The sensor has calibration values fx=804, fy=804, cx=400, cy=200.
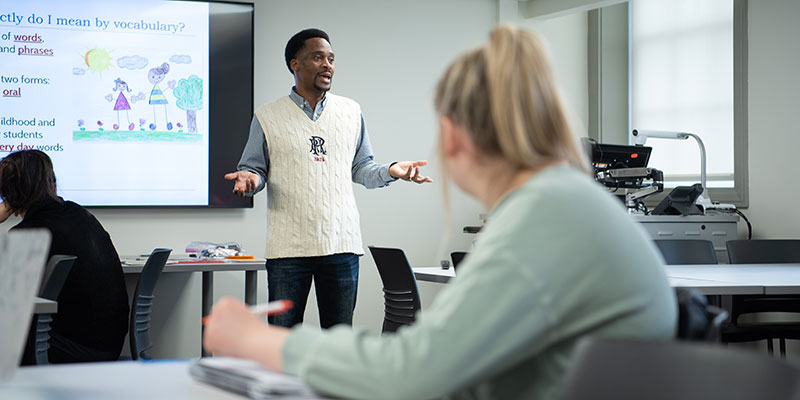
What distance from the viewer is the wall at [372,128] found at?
5.12 meters

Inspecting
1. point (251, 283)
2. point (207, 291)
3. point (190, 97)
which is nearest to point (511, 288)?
point (251, 283)

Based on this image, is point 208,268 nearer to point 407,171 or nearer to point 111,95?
point 111,95

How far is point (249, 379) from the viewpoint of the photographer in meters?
0.99

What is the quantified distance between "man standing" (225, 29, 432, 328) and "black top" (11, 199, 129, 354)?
0.73 m

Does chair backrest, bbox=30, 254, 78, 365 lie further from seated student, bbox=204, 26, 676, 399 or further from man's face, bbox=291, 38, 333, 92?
seated student, bbox=204, 26, 676, 399

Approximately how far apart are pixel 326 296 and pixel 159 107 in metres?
2.62

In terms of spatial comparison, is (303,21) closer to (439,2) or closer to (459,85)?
(439,2)

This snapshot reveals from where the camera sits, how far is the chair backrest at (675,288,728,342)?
1.05 meters

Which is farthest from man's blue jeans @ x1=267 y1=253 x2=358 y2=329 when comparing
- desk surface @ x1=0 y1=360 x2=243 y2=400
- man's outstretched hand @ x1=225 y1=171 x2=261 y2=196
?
desk surface @ x1=0 y1=360 x2=243 y2=400

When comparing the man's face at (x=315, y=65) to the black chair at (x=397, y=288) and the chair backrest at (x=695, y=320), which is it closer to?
the black chair at (x=397, y=288)

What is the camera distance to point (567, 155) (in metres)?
0.99

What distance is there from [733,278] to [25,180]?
276 centimetres

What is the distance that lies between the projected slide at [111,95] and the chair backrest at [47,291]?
2103mm

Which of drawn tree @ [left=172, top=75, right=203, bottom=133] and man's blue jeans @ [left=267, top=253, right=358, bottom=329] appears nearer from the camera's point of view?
man's blue jeans @ [left=267, top=253, right=358, bottom=329]
